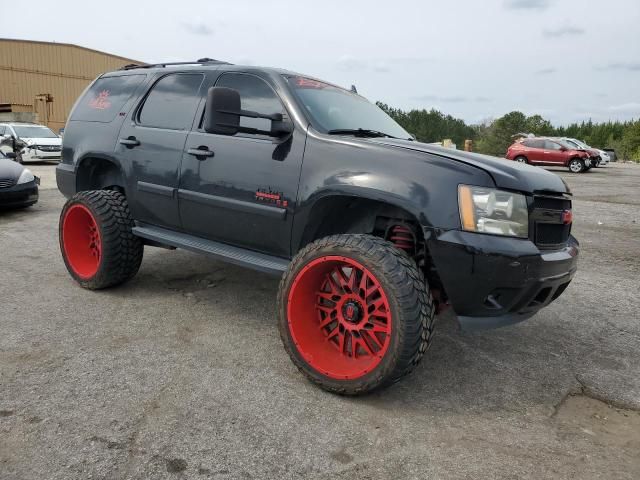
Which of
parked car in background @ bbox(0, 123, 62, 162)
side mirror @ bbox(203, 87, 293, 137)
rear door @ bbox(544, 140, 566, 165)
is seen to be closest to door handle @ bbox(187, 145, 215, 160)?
side mirror @ bbox(203, 87, 293, 137)

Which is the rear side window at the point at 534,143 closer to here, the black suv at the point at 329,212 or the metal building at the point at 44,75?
the black suv at the point at 329,212

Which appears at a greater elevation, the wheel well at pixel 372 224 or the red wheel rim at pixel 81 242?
the wheel well at pixel 372 224

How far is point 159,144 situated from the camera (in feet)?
12.7

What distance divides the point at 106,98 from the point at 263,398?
3138 millimetres

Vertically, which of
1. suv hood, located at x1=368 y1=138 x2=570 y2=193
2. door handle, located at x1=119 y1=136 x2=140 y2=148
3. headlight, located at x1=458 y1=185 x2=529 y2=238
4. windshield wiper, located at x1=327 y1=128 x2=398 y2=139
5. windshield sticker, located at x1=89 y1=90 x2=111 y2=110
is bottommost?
headlight, located at x1=458 y1=185 x2=529 y2=238

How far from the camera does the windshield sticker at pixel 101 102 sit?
4477 mm

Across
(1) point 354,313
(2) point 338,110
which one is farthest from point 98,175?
(1) point 354,313

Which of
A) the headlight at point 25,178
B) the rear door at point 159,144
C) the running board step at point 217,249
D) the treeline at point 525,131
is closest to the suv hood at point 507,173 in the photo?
the running board step at point 217,249

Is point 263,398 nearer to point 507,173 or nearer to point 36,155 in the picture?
point 507,173

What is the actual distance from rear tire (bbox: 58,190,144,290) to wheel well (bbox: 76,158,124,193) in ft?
0.74

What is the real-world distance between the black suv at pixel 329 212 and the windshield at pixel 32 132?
16460mm

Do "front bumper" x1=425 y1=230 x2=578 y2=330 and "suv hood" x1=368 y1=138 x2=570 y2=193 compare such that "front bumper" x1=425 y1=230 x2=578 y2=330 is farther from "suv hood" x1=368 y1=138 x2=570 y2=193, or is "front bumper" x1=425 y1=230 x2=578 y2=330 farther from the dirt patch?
the dirt patch

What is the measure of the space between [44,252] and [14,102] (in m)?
35.8

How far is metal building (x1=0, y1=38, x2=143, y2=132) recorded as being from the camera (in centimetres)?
3462
